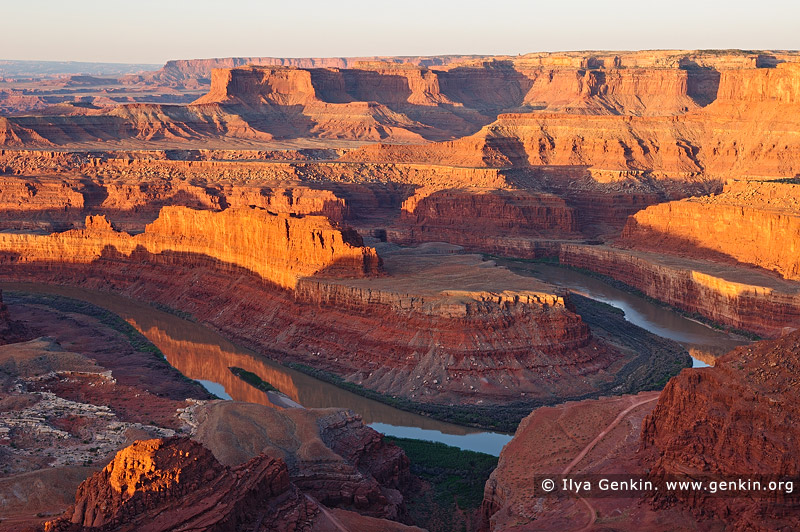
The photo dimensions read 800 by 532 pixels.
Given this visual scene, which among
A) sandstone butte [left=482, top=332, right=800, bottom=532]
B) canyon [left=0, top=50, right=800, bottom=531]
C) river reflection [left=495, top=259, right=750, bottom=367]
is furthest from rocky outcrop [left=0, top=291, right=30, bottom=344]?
river reflection [left=495, top=259, right=750, bottom=367]

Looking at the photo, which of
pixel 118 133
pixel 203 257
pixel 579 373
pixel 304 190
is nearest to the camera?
pixel 579 373

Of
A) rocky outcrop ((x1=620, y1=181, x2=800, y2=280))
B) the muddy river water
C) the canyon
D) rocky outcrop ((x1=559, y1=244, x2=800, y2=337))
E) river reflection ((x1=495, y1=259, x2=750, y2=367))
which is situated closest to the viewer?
the canyon

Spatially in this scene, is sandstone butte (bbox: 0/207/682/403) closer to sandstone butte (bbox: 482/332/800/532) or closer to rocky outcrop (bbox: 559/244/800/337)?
rocky outcrop (bbox: 559/244/800/337)

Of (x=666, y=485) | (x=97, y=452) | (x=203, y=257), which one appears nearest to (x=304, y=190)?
(x=203, y=257)

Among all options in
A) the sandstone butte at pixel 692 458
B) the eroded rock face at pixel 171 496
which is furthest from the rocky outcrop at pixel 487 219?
the eroded rock face at pixel 171 496

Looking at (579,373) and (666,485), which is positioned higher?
(666,485)

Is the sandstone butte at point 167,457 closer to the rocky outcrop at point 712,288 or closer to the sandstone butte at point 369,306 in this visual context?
the sandstone butte at point 369,306

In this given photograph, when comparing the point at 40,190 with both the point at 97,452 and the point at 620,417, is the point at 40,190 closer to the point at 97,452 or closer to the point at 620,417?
the point at 97,452
